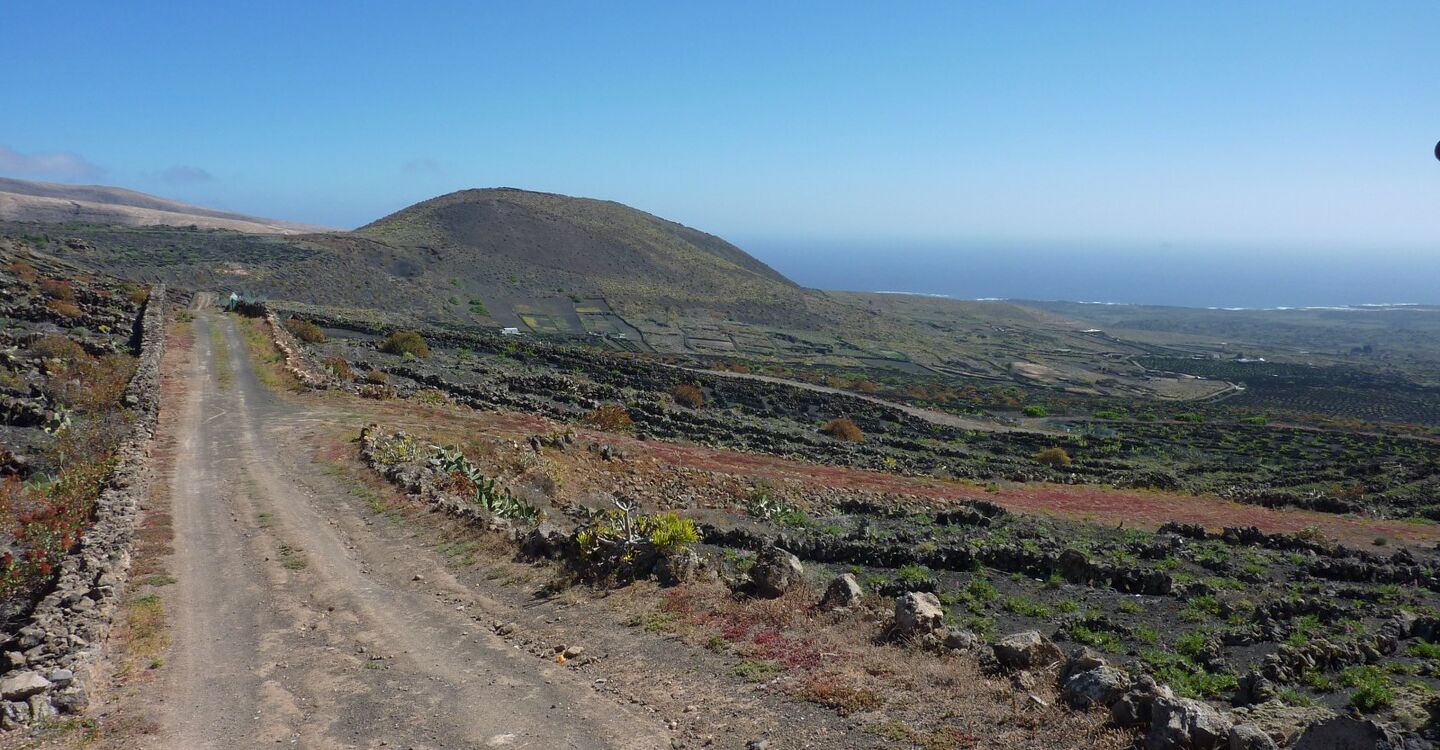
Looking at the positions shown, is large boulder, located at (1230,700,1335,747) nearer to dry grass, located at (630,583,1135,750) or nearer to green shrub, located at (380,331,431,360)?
dry grass, located at (630,583,1135,750)

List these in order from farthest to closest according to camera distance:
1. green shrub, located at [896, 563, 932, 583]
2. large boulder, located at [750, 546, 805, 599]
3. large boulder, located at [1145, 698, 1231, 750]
Result: green shrub, located at [896, 563, 932, 583]
large boulder, located at [750, 546, 805, 599]
large boulder, located at [1145, 698, 1231, 750]

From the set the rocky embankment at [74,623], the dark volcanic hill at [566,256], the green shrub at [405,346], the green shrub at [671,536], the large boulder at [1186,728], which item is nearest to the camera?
the large boulder at [1186,728]

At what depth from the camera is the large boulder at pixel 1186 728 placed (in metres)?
6.19

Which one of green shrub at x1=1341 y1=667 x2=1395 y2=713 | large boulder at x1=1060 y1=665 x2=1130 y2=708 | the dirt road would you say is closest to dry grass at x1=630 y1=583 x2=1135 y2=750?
large boulder at x1=1060 y1=665 x2=1130 y2=708

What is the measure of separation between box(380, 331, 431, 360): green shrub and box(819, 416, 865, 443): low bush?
918 inches

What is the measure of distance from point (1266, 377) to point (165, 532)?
119875mm

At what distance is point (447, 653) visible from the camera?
8.99 m

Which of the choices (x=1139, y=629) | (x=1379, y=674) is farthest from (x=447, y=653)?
(x=1379, y=674)

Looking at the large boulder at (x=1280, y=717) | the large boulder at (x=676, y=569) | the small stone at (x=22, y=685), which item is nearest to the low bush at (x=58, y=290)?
the small stone at (x=22, y=685)

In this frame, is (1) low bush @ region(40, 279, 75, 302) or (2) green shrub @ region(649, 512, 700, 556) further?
(1) low bush @ region(40, 279, 75, 302)

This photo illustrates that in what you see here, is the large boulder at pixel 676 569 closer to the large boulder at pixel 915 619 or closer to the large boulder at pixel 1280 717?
the large boulder at pixel 915 619

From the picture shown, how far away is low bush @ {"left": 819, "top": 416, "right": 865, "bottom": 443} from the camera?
41.2m

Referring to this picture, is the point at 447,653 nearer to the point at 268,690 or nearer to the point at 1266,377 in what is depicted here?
the point at 268,690

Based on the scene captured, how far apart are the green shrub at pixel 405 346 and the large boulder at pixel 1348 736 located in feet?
147
